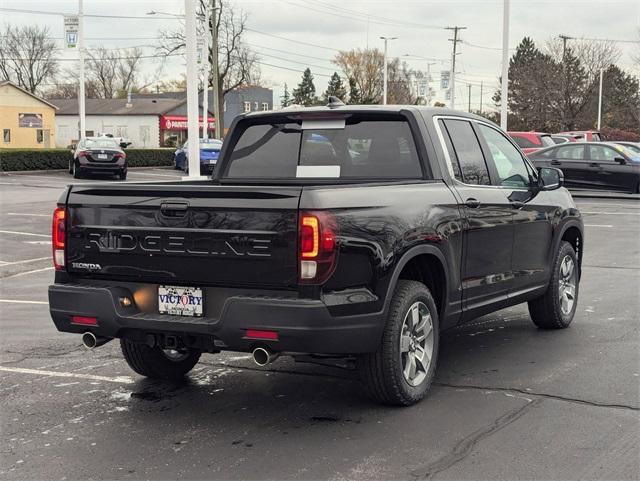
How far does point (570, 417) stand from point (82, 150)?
29.5 metres

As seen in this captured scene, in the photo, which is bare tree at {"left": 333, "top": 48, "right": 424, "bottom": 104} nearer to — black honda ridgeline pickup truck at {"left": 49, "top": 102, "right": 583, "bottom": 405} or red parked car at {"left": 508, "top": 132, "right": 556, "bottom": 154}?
red parked car at {"left": 508, "top": 132, "right": 556, "bottom": 154}

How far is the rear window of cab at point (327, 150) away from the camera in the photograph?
605cm

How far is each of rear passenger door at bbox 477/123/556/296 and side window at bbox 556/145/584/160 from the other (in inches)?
695

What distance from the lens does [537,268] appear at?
711 centimetres

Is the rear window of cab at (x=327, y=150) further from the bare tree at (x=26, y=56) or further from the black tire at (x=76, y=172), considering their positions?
the bare tree at (x=26, y=56)

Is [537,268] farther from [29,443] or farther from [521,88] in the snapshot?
[521,88]

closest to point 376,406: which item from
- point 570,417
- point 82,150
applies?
point 570,417

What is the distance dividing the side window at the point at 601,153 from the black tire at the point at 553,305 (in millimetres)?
17187

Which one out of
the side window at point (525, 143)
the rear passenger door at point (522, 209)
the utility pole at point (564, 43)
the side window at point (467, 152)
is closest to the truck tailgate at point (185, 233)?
the side window at point (467, 152)

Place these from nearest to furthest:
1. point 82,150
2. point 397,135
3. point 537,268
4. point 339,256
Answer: point 339,256 → point 397,135 → point 537,268 → point 82,150

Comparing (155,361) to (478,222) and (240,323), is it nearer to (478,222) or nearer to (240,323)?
(240,323)

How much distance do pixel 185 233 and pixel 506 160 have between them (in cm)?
319

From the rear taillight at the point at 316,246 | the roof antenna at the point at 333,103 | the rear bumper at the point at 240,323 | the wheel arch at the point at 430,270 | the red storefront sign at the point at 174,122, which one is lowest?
the rear bumper at the point at 240,323

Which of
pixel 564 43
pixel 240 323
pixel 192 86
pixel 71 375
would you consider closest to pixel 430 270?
pixel 240 323
